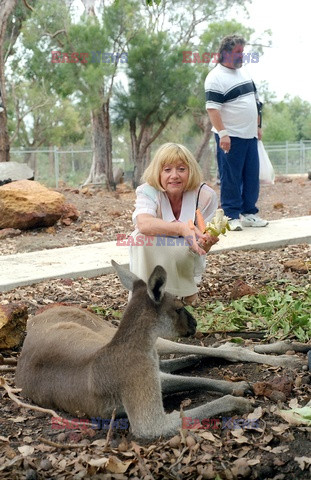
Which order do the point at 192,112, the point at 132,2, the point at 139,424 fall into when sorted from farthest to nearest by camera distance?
the point at 192,112, the point at 132,2, the point at 139,424

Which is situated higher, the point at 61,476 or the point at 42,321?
the point at 42,321

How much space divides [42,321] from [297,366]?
63.7 inches

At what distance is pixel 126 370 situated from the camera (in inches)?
132

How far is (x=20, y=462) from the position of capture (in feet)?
9.73

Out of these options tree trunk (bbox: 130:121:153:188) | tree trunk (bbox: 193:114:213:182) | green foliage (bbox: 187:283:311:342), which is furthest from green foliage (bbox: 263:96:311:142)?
green foliage (bbox: 187:283:311:342)

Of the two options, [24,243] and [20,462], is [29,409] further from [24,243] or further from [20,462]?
[24,243]

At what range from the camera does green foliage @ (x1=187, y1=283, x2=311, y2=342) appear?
4656 millimetres

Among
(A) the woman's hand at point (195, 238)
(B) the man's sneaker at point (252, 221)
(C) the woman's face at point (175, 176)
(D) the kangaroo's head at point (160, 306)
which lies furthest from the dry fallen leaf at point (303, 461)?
(B) the man's sneaker at point (252, 221)

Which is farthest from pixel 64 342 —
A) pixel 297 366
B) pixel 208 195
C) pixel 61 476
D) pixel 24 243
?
pixel 24 243

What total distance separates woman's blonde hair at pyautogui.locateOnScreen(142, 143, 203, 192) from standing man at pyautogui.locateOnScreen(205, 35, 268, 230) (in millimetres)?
3067

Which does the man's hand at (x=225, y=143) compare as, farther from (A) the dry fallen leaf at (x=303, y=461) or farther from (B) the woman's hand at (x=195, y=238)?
(A) the dry fallen leaf at (x=303, y=461)

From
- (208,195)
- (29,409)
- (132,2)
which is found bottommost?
(29,409)

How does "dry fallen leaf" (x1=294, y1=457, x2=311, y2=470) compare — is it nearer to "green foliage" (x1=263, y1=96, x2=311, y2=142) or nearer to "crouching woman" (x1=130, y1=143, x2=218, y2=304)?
"crouching woman" (x1=130, y1=143, x2=218, y2=304)

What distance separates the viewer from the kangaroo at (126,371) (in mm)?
3314
